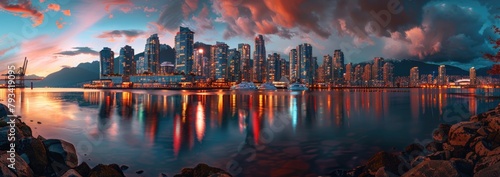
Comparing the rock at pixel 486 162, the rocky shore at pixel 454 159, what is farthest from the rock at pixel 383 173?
the rock at pixel 486 162

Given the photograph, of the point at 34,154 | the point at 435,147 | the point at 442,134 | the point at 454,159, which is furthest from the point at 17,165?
the point at 442,134

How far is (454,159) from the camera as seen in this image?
37.7 feet

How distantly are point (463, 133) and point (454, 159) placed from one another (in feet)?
17.4

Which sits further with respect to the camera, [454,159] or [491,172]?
[454,159]

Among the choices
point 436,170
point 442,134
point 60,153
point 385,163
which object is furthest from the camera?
point 442,134

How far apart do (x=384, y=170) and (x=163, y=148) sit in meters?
12.2

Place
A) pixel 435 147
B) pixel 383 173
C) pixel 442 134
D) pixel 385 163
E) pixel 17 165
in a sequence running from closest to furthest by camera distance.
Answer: pixel 17 165, pixel 383 173, pixel 385 163, pixel 435 147, pixel 442 134

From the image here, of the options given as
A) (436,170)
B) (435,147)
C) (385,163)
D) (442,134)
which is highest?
(436,170)

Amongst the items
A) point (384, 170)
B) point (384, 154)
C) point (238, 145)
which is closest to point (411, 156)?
point (384, 154)

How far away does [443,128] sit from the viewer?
21.1 meters

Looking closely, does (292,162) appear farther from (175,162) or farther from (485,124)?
(485,124)

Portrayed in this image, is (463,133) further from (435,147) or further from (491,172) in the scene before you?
(491,172)

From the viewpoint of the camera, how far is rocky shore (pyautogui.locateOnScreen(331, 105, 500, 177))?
907 centimetres

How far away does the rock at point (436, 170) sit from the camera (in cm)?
893
